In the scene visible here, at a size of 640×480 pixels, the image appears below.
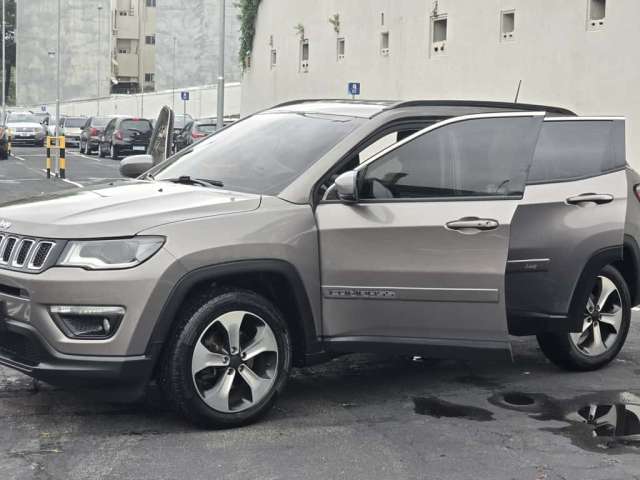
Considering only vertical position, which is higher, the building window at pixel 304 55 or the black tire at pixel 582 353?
the building window at pixel 304 55

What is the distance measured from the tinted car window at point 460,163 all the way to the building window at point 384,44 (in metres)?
28.3

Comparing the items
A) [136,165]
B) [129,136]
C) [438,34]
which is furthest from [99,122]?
[136,165]

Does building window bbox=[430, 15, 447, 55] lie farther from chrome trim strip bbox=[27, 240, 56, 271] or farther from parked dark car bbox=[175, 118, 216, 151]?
chrome trim strip bbox=[27, 240, 56, 271]

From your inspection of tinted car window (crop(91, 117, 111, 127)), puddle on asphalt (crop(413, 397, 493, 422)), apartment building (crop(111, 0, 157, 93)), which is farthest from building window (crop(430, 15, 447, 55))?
apartment building (crop(111, 0, 157, 93))

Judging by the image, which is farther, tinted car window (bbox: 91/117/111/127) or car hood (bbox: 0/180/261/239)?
tinted car window (bbox: 91/117/111/127)

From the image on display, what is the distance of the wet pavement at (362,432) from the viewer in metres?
4.75

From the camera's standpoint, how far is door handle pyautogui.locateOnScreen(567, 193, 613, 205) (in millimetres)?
6352

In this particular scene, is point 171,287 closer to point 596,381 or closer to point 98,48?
point 596,381

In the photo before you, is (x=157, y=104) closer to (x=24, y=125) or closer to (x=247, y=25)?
(x=24, y=125)

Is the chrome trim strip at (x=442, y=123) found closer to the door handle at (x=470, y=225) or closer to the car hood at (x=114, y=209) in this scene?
the door handle at (x=470, y=225)

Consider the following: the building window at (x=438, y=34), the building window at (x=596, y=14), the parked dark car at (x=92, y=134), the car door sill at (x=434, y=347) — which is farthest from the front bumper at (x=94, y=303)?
the parked dark car at (x=92, y=134)

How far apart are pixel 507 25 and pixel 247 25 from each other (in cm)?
2409

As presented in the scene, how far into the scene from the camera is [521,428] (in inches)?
215

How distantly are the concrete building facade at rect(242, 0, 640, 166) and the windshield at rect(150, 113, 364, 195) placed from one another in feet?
55.4
